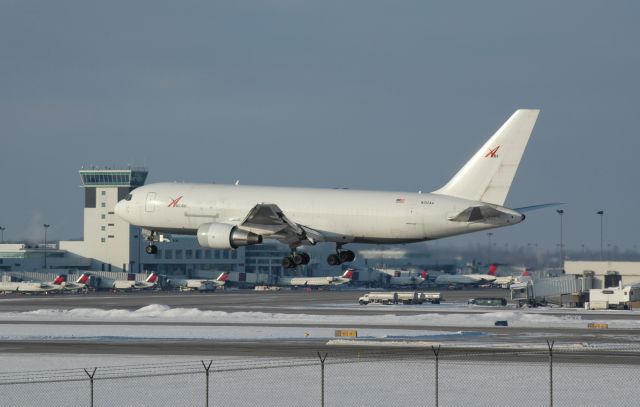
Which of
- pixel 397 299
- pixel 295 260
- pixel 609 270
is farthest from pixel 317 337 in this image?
pixel 609 270

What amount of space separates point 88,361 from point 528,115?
127ft

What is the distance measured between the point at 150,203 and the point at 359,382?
143 ft

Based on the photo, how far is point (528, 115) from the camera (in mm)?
73625

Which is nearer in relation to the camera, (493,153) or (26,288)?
(493,153)

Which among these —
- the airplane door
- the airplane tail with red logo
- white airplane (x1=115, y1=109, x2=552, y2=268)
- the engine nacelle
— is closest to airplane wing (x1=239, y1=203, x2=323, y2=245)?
white airplane (x1=115, y1=109, x2=552, y2=268)

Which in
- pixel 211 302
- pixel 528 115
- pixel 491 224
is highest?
pixel 528 115

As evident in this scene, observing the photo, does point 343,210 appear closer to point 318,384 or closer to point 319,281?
point 318,384

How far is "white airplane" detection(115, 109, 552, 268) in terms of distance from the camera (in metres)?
72.5

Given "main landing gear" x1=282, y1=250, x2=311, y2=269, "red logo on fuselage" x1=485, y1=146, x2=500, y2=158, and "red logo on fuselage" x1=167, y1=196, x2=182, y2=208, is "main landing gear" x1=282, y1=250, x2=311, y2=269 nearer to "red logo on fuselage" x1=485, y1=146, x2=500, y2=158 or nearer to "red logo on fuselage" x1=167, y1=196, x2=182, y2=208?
"red logo on fuselage" x1=167, y1=196, x2=182, y2=208

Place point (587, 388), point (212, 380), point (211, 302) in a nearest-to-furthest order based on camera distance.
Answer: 1. point (587, 388)
2. point (212, 380)
3. point (211, 302)

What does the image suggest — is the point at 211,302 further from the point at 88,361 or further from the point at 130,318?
the point at 88,361

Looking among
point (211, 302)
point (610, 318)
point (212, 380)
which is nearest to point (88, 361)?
point (212, 380)

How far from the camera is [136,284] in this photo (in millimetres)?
171875

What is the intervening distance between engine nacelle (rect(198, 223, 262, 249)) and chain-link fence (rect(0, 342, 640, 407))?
1149 inches
